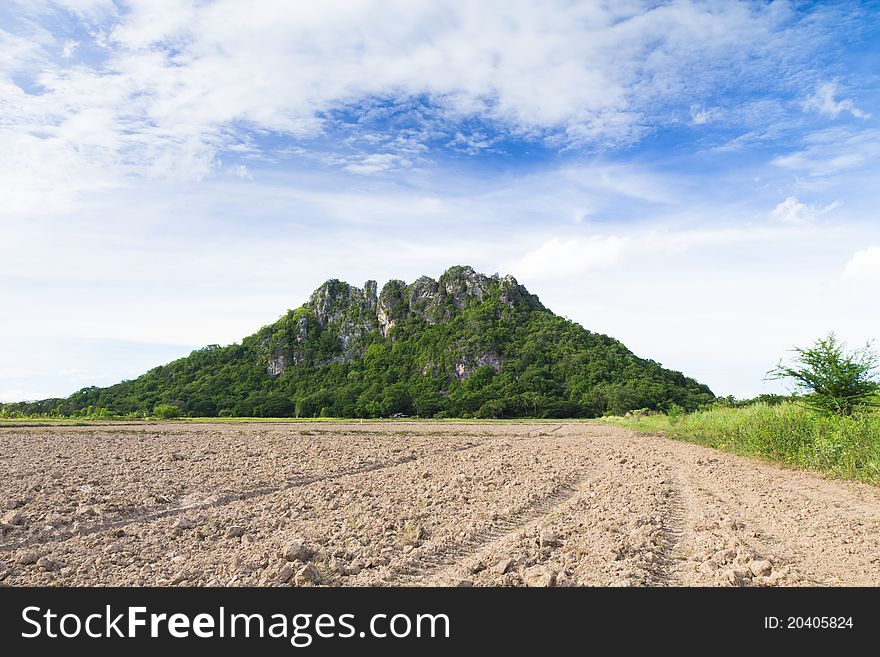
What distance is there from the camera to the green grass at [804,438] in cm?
1220

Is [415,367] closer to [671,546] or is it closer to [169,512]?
[169,512]

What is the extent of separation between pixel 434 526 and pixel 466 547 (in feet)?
3.46

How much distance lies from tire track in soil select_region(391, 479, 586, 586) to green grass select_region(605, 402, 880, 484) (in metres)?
6.70

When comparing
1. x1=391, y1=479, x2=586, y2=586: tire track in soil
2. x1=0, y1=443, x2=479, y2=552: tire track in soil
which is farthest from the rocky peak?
x1=391, y1=479, x2=586, y2=586: tire track in soil

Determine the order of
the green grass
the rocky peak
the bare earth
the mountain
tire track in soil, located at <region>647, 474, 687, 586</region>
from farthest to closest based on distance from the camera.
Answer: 1. the rocky peak
2. the mountain
3. the green grass
4. the bare earth
5. tire track in soil, located at <region>647, 474, 687, 586</region>

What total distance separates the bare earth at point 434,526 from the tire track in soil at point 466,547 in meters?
0.03

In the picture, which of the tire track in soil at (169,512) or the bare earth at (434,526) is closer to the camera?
the bare earth at (434,526)

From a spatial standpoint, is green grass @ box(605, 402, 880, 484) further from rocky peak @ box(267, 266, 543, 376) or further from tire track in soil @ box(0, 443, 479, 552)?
rocky peak @ box(267, 266, 543, 376)

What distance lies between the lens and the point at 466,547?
7012mm

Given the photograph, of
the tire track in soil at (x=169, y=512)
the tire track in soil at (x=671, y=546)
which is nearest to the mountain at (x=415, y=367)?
the tire track in soil at (x=169, y=512)

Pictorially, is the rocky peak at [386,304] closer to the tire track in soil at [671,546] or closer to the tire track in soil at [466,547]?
the tire track in soil at [671,546]

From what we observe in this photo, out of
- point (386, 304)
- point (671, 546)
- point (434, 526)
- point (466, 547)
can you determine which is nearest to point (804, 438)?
point (671, 546)

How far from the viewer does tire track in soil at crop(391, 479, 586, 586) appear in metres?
5.83

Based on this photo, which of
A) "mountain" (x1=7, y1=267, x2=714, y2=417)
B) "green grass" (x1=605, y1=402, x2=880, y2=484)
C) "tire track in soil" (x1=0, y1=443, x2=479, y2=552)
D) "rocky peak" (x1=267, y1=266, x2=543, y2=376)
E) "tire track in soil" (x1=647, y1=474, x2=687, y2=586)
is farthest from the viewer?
"rocky peak" (x1=267, y1=266, x2=543, y2=376)
